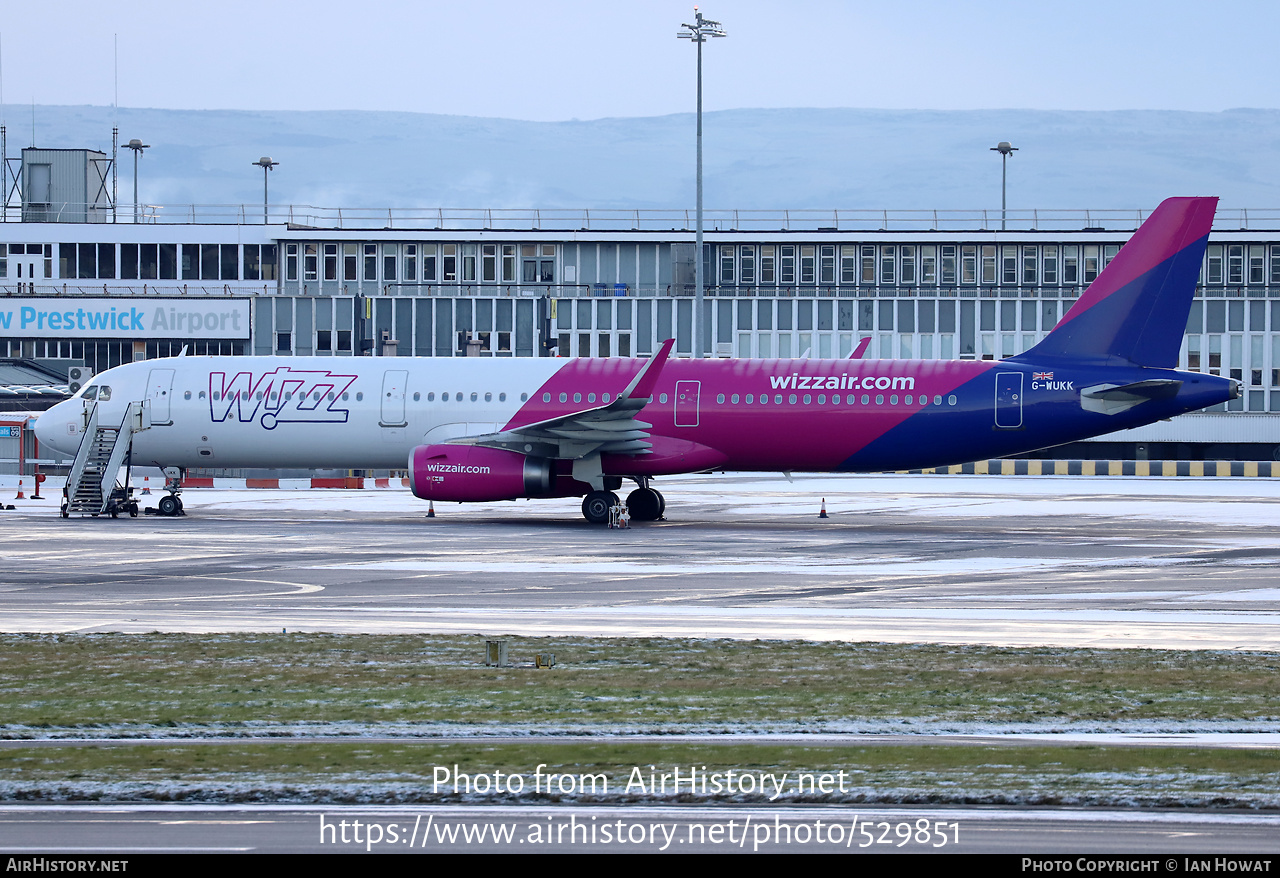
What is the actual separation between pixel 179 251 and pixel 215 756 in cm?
6794

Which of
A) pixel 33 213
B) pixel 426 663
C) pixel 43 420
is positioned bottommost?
pixel 426 663

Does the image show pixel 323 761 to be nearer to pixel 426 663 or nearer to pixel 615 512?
pixel 426 663

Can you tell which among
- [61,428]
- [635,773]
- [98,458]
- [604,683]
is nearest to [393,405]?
[98,458]

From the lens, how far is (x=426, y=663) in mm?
15109

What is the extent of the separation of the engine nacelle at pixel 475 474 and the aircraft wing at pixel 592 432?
0.68 metres

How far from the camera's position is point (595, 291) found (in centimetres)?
7444

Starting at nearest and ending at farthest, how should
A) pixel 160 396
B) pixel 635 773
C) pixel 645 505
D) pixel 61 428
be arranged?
pixel 635 773
pixel 645 505
pixel 160 396
pixel 61 428

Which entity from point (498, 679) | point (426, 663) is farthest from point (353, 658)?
point (498, 679)

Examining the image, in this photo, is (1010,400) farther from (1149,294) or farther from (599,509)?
(599,509)

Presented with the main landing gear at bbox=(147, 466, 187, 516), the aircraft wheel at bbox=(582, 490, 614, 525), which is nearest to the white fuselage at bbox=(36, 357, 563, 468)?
the main landing gear at bbox=(147, 466, 187, 516)

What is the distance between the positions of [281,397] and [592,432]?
8282 mm

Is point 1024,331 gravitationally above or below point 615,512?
above

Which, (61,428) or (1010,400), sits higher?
(1010,400)

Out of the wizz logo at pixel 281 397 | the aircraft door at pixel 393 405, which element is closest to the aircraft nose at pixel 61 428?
the wizz logo at pixel 281 397
